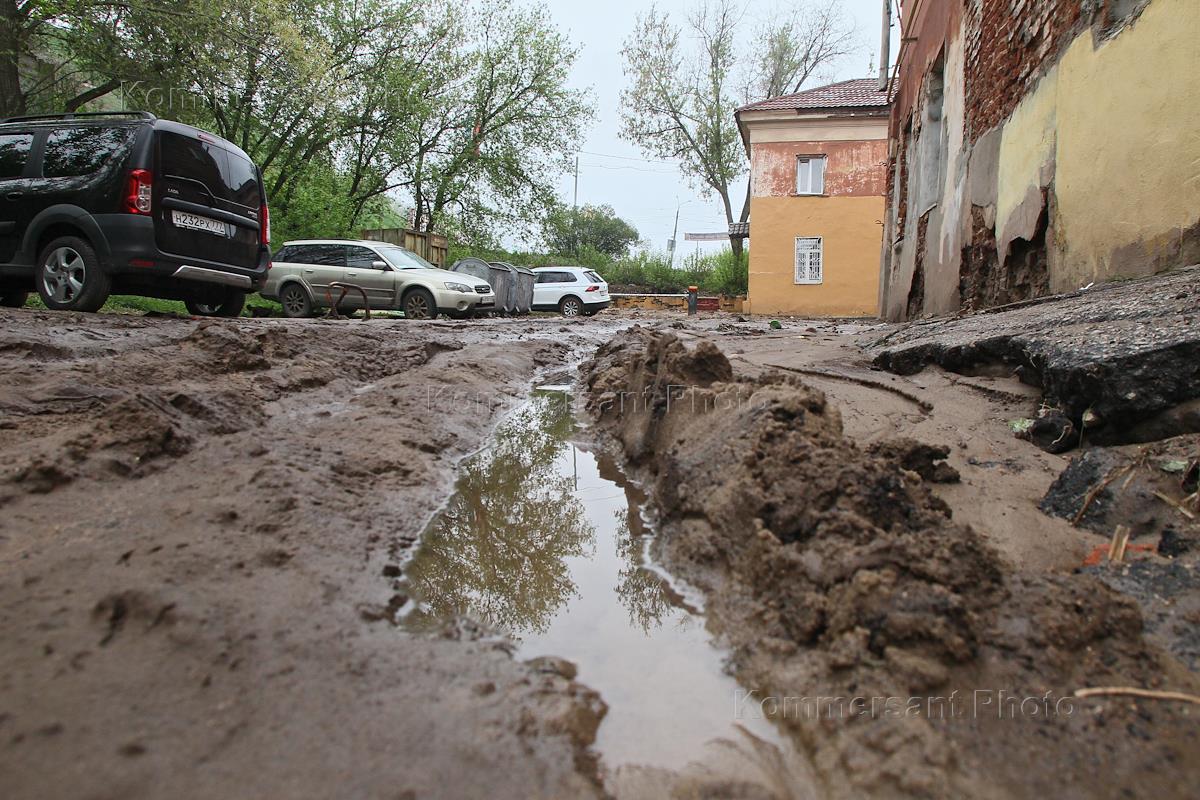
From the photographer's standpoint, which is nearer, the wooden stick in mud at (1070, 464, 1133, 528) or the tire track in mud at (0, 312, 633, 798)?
the tire track in mud at (0, 312, 633, 798)

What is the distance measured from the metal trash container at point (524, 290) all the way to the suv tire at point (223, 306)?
8.79 metres

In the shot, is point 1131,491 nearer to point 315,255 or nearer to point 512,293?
point 315,255

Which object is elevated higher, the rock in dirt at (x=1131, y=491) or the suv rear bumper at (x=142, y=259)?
the suv rear bumper at (x=142, y=259)

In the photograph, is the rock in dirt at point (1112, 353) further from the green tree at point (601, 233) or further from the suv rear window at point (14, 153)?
the green tree at point (601, 233)

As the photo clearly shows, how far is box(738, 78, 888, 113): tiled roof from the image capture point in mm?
20078

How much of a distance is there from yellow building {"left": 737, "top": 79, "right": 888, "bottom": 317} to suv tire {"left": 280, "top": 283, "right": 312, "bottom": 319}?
13.5 metres

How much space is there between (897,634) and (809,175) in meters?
21.6

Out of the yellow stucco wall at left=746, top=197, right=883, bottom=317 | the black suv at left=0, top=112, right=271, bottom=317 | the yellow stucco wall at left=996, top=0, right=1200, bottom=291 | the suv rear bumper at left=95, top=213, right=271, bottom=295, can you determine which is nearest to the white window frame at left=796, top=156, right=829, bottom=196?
the yellow stucco wall at left=746, top=197, right=883, bottom=317

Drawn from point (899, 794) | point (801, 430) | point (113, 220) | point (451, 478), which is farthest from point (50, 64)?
point (899, 794)

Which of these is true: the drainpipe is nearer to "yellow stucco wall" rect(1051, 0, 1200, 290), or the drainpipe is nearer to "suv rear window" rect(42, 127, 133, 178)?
"yellow stucco wall" rect(1051, 0, 1200, 290)

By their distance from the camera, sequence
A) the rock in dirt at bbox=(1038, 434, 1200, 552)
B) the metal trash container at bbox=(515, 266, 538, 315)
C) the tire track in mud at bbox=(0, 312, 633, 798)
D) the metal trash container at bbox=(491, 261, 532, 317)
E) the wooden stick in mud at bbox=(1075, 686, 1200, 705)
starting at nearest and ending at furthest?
the tire track in mud at bbox=(0, 312, 633, 798) → the wooden stick in mud at bbox=(1075, 686, 1200, 705) → the rock in dirt at bbox=(1038, 434, 1200, 552) → the metal trash container at bbox=(491, 261, 532, 317) → the metal trash container at bbox=(515, 266, 538, 315)

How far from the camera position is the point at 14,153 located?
6336 mm

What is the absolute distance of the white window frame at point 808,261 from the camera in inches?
822

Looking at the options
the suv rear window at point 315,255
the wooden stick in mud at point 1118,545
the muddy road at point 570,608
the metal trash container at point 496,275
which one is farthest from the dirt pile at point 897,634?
the metal trash container at point 496,275
